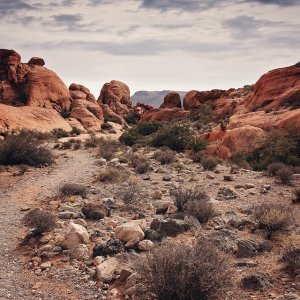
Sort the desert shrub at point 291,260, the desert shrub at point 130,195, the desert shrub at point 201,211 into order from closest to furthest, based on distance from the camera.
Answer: the desert shrub at point 291,260 → the desert shrub at point 201,211 → the desert shrub at point 130,195

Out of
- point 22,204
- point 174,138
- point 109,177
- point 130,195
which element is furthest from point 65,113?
point 130,195

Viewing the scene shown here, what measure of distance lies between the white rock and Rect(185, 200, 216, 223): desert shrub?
2691 mm

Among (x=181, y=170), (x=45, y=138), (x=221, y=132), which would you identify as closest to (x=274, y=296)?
(x=181, y=170)

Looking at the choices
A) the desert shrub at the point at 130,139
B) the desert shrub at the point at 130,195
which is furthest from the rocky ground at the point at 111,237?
the desert shrub at the point at 130,139

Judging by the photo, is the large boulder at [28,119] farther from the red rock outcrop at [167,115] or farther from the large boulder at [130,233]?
the large boulder at [130,233]

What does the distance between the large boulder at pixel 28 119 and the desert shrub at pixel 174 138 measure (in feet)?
45.8

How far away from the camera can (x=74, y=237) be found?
22.0 ft

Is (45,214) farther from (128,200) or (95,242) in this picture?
(128,200)

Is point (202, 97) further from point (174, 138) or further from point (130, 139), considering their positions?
point (174, 138)

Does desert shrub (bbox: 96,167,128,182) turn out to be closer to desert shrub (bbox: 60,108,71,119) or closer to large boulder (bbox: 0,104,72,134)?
large boulder (bbox: 0,104,72,134)

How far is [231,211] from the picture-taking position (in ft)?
30.5

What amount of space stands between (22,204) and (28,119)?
100 ft

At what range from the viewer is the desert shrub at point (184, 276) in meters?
4.64

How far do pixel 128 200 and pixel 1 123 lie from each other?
26.3 meters
